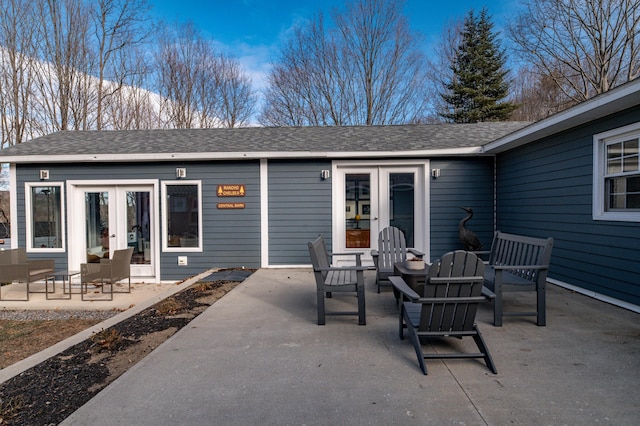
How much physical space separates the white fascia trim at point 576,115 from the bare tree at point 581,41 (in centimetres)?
1086

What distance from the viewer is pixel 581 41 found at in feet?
43.0

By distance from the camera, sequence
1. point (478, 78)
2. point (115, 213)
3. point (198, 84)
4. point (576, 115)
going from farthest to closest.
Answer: point (478, 78) < point (198, 84) < point (115, 213) < point (576, 115)

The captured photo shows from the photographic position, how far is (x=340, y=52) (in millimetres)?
16828

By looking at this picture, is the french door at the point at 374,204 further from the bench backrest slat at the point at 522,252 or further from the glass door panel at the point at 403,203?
the bench backrest slat at the point at 522,252

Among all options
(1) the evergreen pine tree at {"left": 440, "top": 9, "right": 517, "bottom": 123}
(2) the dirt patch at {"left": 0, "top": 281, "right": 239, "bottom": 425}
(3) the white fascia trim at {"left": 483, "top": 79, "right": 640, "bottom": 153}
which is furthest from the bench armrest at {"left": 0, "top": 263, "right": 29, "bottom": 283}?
(1) the evergreen pine tree at {"left": 440, "top": 9, "right": 517, "bottom": 123}

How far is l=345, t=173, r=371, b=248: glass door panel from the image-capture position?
704cm

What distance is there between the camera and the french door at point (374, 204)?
6.99 meters

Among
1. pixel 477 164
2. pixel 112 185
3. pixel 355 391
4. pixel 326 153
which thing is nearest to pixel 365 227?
pixel 326 153

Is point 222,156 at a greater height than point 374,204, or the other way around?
point 222,156

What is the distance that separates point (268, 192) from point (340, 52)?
1262 centimetres

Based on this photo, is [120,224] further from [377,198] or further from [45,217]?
[377,198]

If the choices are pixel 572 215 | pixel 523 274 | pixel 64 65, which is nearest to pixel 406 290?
pixel 523 274

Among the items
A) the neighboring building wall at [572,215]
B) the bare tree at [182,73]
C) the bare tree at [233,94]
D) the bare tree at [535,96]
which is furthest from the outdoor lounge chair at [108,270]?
the bare tree at [535,96]

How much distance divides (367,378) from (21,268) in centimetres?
669
